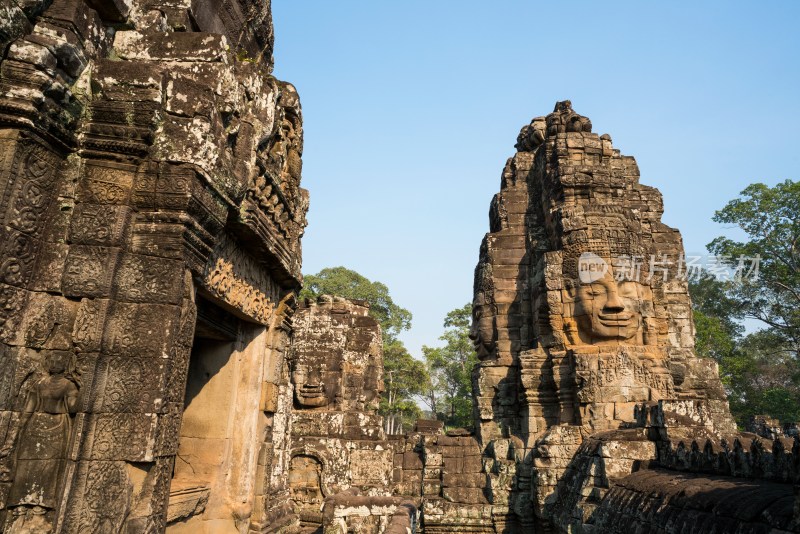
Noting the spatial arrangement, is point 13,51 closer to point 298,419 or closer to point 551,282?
point 298,419

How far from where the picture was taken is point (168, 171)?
2828 millimetres

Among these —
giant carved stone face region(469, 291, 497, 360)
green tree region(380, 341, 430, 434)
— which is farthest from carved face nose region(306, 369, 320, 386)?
green tree region(380, 341, 430, 434)

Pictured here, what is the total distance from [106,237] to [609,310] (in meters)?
9.92

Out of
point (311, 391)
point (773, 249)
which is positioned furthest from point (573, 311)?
point (773, 249)

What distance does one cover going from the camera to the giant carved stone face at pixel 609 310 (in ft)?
35.6

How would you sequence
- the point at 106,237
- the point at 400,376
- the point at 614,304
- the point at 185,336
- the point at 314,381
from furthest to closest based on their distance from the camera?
the point at 400,376
the point at 614,304
the point at 314,381
the point at 185,336
the point at 106,237

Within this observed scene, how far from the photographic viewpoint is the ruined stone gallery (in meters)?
2.42

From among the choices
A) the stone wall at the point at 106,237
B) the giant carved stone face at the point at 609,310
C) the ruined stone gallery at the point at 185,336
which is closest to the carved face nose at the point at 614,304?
the giant carved stone face at the point at 609,310

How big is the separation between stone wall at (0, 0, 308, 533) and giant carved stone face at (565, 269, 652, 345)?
882cm

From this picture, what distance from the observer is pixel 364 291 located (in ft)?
124

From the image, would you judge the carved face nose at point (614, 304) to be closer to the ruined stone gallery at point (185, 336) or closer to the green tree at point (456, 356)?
the ruined stone gallery at point (185, 336)

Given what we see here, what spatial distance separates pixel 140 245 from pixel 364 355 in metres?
7.00

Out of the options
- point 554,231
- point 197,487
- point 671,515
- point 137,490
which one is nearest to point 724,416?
point 554,231

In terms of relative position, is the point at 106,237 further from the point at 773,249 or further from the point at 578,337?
the point at 773,249
